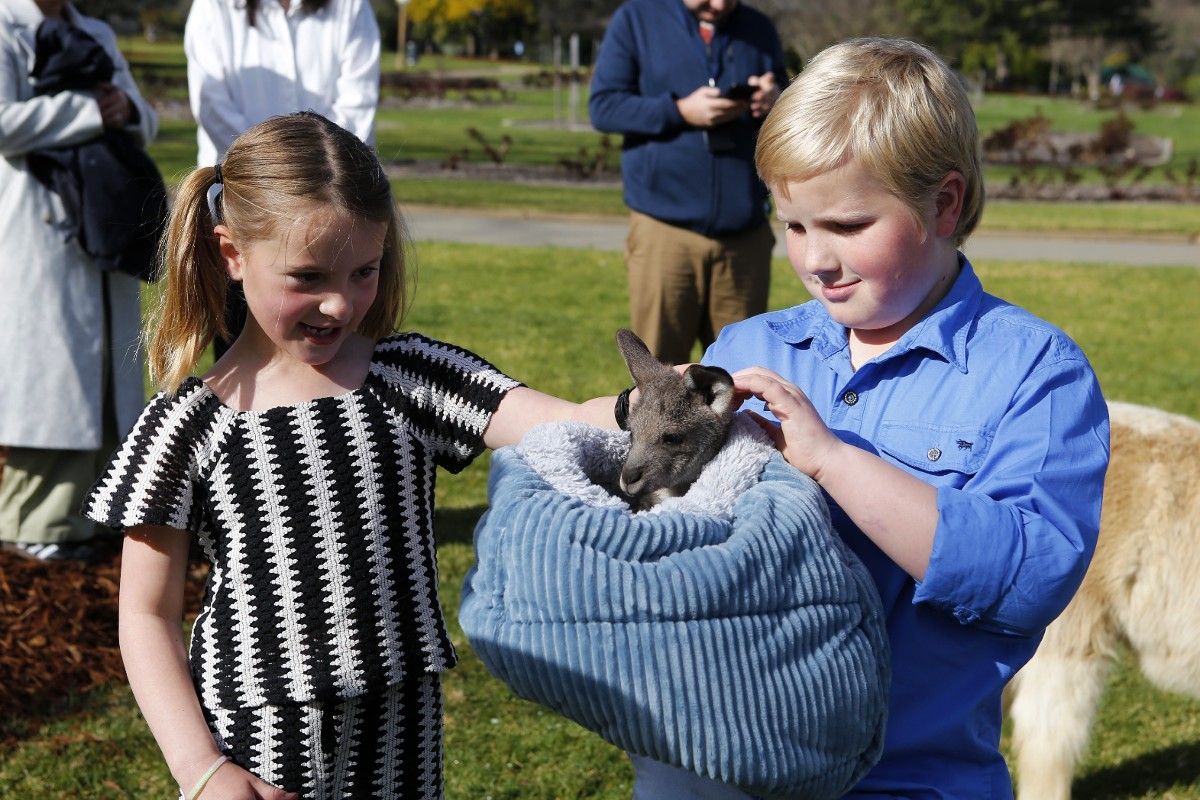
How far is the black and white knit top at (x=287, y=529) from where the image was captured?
238 centimetres

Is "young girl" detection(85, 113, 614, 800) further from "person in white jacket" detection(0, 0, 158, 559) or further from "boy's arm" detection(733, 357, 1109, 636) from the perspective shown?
"person in white jacket" detection(0, 0, 158, 559)

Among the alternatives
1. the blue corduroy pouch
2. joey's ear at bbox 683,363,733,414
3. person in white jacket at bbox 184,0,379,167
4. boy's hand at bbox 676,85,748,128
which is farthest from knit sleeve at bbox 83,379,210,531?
boy's hand at bbox 676,85,748,128

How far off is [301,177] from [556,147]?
2920cm

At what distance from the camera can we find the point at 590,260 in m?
15.1

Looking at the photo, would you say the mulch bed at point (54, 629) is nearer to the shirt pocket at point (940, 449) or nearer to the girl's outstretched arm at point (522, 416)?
the girl's outstretched arm at point (522, 416)

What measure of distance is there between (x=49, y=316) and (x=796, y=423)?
4.38 meters

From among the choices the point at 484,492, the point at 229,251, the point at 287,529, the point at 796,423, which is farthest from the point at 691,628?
the point at 484,492

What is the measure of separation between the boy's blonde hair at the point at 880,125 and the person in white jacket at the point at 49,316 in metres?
3.90

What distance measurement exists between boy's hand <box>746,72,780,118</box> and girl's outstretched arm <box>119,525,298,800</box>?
451cm

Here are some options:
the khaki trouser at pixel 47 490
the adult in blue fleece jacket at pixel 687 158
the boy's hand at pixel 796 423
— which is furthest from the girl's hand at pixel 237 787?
the adult in blue fleece jacket at pixel 687 158

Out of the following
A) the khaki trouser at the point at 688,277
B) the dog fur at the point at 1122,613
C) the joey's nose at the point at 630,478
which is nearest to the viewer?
the joey's nose at the point at 630,478

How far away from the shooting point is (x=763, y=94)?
20.7 ft

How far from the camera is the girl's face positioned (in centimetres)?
238

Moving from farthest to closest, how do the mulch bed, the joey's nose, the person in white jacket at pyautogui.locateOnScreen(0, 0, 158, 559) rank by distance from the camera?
the person in white jacket at pyautogui.locateOnScreen(0, 0, 158, 559)
the mulch bed
the joey's nose
